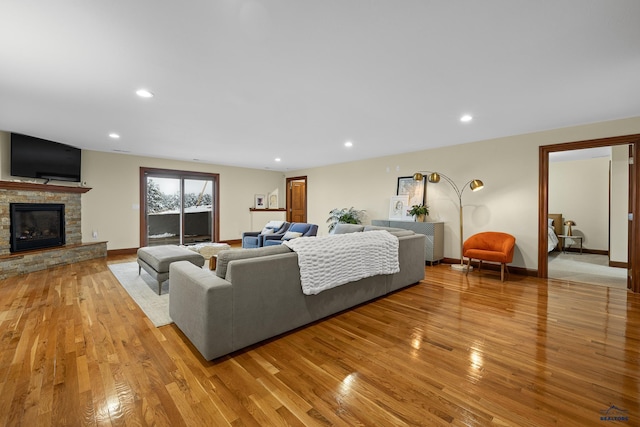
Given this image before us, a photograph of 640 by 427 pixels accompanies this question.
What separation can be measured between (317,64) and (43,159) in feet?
18.6

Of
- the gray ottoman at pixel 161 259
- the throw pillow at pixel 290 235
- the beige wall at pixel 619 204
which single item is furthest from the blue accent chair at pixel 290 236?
the beige wall at pixel 619 204

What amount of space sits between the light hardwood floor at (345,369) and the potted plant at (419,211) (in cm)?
262

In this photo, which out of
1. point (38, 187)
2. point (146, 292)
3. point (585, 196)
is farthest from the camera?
point (585, 196)

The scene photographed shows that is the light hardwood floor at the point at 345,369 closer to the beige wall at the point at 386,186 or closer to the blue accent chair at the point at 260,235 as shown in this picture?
the beige wall at the point at 386,186

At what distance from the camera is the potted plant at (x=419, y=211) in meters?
5.51

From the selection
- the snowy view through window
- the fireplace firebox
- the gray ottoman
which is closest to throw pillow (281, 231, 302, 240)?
the gray ottoman

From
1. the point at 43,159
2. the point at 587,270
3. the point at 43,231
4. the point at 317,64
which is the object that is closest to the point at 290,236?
the point at 317,64

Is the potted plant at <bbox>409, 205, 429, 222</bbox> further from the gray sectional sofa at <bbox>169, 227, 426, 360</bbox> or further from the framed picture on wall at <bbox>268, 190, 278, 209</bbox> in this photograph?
the framed picture on wall at <bbox>268, 190, 278, 209</bbox>

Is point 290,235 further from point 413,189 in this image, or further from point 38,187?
point 38,187

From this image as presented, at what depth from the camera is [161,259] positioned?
339 cm

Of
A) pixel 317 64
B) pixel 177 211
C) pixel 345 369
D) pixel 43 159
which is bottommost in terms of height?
pixel 345 369

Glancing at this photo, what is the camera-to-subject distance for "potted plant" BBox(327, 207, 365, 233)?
669 cm

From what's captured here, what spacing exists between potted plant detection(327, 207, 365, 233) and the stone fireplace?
17.2ft

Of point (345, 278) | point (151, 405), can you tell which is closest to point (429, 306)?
point (345, 278)
